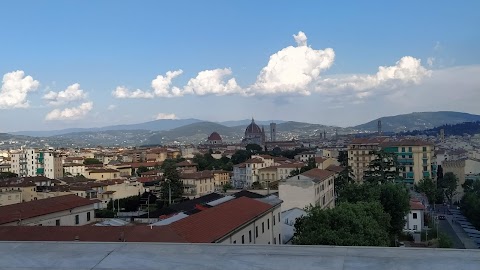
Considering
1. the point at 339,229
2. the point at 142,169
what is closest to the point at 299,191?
the point at 339,229

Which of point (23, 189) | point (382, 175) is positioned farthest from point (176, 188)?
point (382, 175)

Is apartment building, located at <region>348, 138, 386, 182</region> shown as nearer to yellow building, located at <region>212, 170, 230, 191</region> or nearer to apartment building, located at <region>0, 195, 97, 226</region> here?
yellow building, located at <region>212, 170, 230, 191</region>

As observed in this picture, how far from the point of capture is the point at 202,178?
210 ft

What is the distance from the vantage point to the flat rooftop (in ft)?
11.1

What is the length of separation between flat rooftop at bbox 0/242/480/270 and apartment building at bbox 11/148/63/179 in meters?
87.0

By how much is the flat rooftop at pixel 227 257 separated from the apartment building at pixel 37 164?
86984 millimetres

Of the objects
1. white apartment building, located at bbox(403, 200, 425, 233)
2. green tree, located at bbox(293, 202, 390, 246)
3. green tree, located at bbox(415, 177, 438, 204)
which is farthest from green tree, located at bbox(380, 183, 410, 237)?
green tree, located at bbox(415, 177, 438, 204)

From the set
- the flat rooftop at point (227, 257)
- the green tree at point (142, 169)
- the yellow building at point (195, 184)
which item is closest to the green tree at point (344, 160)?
the yellow building at point (195, 184)

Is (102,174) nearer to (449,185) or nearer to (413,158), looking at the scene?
(413,158)

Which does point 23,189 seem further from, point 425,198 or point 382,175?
point 425,198

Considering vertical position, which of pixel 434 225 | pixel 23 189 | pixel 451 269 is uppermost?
pixel 451 269

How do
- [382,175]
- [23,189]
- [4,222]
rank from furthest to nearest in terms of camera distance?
[23,189] < [382,175] < [4,222]

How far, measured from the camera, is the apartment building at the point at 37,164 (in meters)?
87.0

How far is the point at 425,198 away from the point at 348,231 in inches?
1611
